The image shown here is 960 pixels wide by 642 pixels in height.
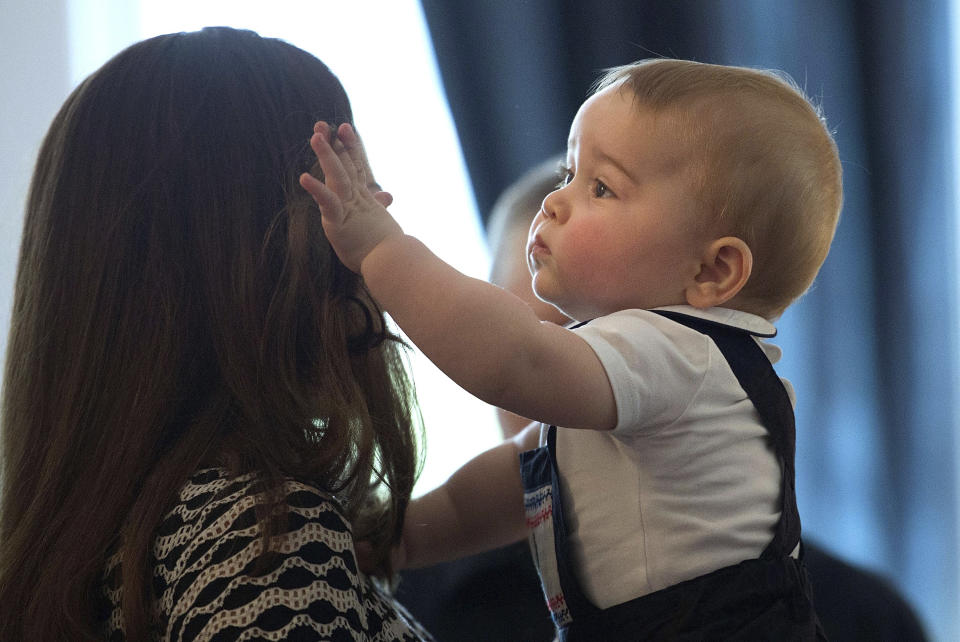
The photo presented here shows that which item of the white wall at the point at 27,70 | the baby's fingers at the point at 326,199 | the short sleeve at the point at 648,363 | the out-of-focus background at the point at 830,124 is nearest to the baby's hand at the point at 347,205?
→ the baby's fingers at the point at 326,199

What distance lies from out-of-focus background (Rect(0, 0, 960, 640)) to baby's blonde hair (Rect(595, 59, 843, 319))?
1074 millimetres

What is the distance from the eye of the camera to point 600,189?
0.83 metres

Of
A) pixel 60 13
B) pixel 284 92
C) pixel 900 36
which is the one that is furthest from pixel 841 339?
pixel 60 13

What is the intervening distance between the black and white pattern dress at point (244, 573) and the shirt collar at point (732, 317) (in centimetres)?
35

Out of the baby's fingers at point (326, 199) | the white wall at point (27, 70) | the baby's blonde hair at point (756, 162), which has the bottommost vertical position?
the baby's blonde hair at point (756, 162)

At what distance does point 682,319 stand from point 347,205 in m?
0.30

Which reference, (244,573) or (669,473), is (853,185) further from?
(244,573)

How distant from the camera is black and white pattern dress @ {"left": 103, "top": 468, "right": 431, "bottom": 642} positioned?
0.65 m

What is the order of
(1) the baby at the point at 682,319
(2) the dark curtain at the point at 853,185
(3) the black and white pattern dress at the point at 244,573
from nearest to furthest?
(3) the black and white pattern dress at the point at 244,573 → (1) the baby at the point at 682,319 → (2) the dark curtain at the point at 853,185

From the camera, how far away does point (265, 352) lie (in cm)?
78

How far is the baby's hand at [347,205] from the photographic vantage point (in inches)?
26.8

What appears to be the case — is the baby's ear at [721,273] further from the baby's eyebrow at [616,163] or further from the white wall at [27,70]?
the white wall at [27,70]

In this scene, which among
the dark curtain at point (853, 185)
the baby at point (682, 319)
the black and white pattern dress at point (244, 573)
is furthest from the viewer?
the dark curtain at point (853, 185)

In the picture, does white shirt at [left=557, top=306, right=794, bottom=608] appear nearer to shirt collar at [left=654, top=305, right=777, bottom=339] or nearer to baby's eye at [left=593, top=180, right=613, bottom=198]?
shirt collar at [left=654, top=305, right=777, bottom=339]
